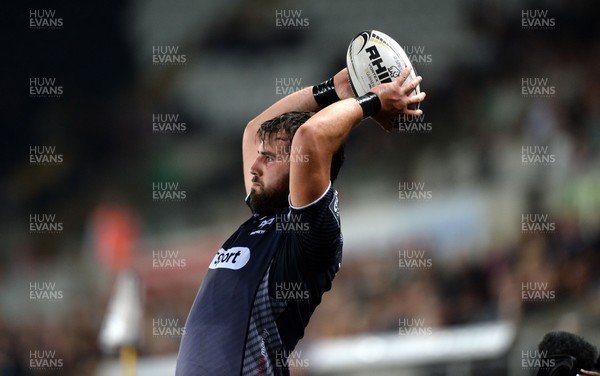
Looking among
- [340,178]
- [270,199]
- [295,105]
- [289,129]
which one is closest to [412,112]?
[289,129]

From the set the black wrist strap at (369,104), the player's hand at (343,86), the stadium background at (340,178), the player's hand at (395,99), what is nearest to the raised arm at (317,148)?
the black wrist strap at (369,104)

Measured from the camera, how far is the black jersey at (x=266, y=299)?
9.90 feet

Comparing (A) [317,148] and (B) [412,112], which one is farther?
(B) [412,112]

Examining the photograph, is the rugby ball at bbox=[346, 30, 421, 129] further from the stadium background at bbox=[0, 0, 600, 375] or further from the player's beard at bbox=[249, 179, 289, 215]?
the stadium background at bbox=[0, 0, 600, 375]

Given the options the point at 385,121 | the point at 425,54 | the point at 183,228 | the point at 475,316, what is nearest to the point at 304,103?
the point at 385,121

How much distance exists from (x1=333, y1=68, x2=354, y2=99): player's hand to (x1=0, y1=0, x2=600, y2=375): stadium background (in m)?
4.95

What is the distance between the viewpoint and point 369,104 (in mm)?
3195

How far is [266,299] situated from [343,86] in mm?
1216

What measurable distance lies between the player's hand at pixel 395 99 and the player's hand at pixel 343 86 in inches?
22.1

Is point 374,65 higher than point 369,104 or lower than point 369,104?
higher

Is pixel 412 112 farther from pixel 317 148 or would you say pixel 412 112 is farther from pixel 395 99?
pixel 317 148

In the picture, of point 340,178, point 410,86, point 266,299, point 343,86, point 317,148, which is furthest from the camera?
point 340,178

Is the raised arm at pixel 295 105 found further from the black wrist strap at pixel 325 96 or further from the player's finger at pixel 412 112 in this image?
the player's finger at pixel 412 112

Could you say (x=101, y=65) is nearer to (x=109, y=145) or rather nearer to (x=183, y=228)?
(x=109, y=145)
